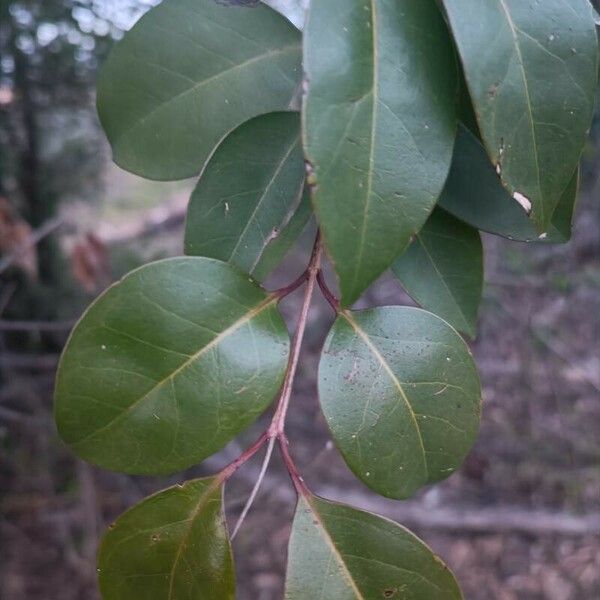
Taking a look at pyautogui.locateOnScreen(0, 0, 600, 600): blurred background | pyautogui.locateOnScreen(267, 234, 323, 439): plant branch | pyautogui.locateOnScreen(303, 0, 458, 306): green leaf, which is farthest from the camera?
pyautogui.locateOnScreen(0, 0, 600, 600): blurred background

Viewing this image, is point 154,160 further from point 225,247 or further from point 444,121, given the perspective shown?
point 444,121

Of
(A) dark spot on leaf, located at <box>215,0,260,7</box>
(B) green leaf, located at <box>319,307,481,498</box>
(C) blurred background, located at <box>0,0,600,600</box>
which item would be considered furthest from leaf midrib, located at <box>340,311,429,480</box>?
(C) blurred background, located at <box>0,0,600,600</box>

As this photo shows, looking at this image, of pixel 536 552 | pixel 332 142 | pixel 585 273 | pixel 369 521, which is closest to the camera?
pixel 332 142

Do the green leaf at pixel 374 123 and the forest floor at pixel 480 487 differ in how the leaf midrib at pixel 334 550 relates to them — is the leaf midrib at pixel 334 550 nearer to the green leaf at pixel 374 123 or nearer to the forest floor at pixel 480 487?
the green leaf at pixel 374 123

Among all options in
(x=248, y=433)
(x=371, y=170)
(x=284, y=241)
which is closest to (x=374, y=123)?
(x=371, y=170)

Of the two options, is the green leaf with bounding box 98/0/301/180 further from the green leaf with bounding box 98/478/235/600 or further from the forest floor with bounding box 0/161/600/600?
the forest floor with bounding box 0/161/600/600

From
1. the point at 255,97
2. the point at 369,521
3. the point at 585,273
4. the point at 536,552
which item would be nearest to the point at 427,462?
the point at 369,521

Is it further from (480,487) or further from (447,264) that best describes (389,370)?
(480,487)
